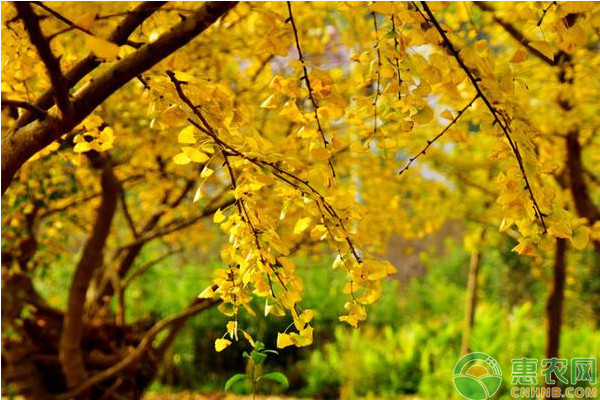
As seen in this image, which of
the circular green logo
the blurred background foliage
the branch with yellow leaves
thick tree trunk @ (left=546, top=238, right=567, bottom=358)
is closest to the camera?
the branch with yellow leaves

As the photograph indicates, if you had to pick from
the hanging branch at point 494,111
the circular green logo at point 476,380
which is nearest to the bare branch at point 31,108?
the hanging branch at point 494,111

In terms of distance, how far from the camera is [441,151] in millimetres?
5008

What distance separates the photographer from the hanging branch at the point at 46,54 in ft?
4.28

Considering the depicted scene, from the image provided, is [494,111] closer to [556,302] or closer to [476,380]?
[556,302]

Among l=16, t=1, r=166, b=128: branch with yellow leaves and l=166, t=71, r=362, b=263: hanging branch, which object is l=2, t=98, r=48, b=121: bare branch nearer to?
l=16, t=1, r=166, b=128: branch with yellow leaves

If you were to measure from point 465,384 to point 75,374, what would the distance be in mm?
3188

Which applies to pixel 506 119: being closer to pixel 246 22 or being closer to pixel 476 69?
pixel 476 69

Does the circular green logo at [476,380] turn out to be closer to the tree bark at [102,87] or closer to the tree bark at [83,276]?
the tree bark at [83,276]

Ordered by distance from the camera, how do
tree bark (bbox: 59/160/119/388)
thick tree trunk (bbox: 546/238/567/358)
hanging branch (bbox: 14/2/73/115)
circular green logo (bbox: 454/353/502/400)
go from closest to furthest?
hanging branch (bbox: 14/2/73/115)
tree bark (bbox: 59/160/119/388)
thick tree trunk (bbox: 546/238/567/358)
circular green logo (bbox: 454/353/502/400)

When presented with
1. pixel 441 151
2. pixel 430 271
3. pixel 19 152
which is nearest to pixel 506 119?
pixel 19 152

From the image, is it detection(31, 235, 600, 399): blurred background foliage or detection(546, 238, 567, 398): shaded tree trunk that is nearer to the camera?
detection(546, 238, 567, 398): shaded tree trunk

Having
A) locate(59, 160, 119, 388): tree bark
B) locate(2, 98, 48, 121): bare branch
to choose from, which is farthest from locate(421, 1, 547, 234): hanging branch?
locate(59, 160, 119, 388): tree bark

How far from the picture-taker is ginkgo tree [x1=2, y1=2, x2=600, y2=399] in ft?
4.68

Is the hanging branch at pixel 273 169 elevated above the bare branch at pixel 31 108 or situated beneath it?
situated beneath
